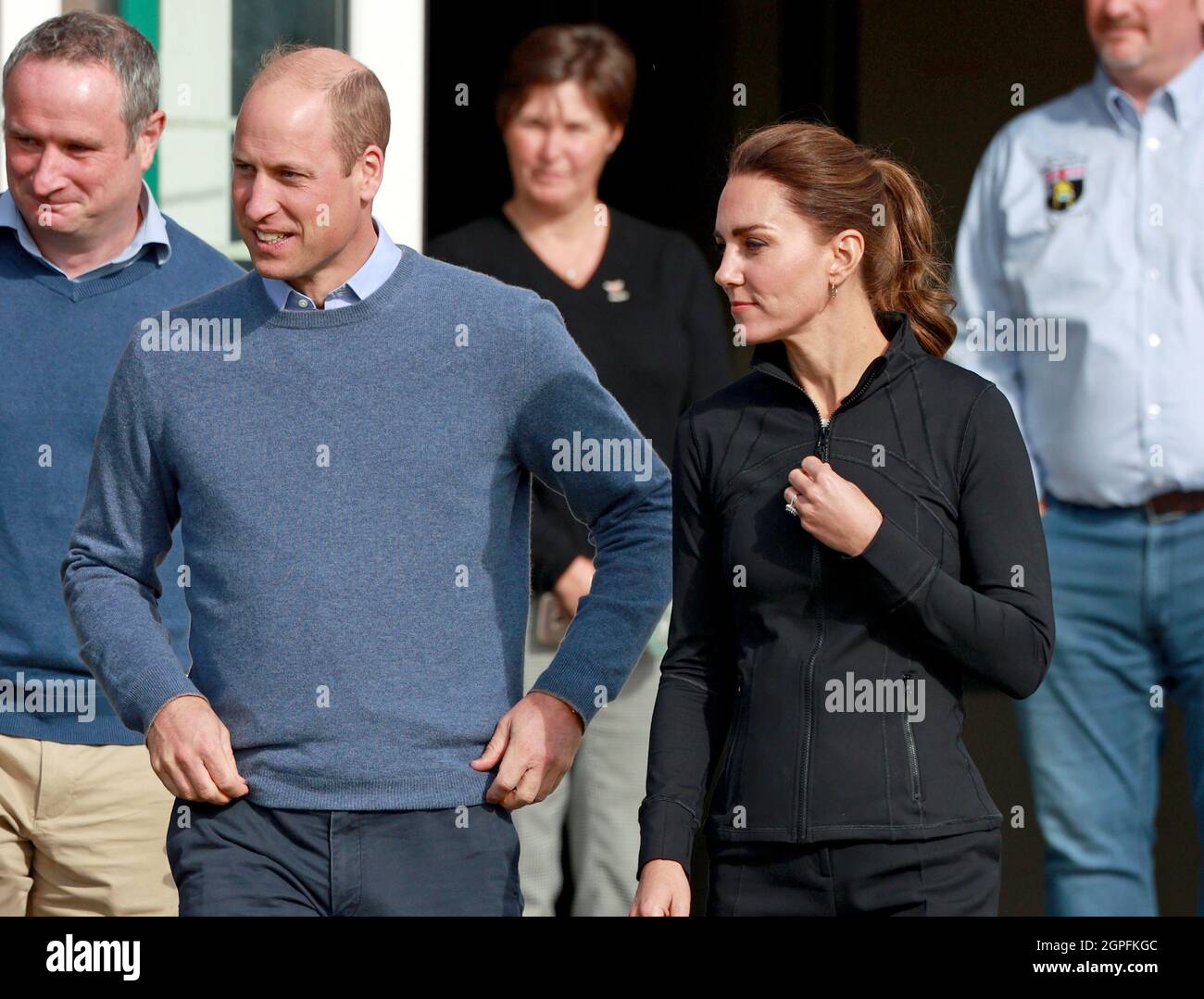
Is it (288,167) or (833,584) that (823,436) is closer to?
(833,584)

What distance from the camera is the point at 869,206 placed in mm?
2730

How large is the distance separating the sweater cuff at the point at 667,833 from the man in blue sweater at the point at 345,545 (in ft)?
0.59

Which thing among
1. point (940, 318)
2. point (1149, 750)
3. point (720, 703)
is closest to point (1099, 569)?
point (1149, 750)

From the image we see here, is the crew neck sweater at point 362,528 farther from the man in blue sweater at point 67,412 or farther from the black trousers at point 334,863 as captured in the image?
the man in blue sweater at point 67,412

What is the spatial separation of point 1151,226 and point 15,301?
2.11 meters

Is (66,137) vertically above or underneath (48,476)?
above

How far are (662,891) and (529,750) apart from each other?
0.94 ft

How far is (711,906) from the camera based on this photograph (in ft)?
8.61

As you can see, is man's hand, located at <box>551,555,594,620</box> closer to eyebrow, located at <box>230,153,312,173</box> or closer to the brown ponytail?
the brown ponytail

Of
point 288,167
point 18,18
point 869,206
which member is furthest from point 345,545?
point 18,18

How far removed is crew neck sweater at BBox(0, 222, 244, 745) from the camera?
10.7 ft

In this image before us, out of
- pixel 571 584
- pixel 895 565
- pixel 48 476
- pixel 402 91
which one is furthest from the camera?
pixel 402 91

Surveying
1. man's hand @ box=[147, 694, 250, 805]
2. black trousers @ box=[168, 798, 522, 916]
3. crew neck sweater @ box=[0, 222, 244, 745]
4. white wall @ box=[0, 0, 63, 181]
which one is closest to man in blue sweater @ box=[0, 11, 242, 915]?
crew neck sweater @ box=[0, 222, 244, 745]

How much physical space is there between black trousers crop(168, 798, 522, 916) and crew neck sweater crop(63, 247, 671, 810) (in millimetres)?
32
